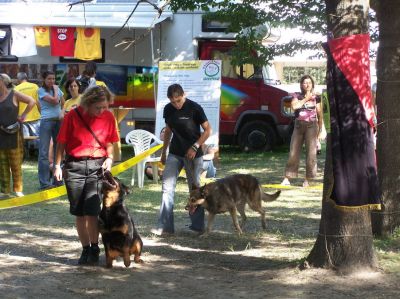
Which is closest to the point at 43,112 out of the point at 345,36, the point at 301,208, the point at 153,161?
the point at 153,161

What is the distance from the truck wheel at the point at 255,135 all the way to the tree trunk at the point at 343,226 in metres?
10.8

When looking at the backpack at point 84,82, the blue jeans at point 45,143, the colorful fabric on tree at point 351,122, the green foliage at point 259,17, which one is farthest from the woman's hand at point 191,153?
the backpack at point 84,82

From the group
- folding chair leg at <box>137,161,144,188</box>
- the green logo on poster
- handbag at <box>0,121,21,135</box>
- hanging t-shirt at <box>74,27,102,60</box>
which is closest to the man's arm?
handbag at <box>0,121,21,135</box>

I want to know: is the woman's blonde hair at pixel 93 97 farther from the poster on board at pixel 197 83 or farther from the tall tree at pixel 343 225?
the poster on board at pixel 197 83

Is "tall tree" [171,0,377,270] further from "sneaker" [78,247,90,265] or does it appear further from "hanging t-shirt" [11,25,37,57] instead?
"hanging t-shirt" [11,25,37,57]

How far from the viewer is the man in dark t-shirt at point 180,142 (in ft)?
25.7

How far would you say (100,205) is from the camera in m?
6.66

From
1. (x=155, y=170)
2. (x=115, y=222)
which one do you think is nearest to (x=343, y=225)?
(x=115, y=222)

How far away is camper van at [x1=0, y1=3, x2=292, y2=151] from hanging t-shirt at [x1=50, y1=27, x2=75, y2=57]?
21cm

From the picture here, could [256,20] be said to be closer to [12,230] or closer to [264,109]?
[264,109]

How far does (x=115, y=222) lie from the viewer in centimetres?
638

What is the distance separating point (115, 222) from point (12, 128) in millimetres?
4386

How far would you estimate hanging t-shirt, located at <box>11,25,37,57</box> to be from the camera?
52.0 feet

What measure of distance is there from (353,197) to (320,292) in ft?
2.62
